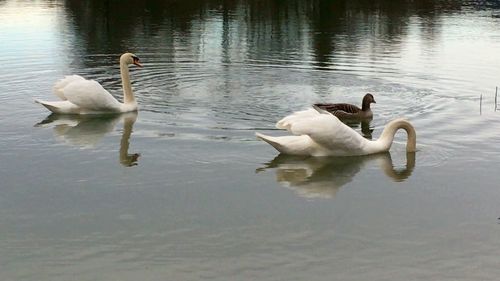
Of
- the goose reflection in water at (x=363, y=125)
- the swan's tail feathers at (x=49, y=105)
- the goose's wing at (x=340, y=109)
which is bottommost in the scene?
the goose reflection in water at (x=363, y=125)

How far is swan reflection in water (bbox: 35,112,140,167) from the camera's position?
12.6 m

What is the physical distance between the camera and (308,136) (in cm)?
1182

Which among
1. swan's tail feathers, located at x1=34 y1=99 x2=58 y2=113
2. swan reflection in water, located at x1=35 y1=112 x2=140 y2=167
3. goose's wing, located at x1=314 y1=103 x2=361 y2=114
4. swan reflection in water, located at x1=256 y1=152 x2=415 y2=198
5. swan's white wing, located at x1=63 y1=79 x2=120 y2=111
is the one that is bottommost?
swan reflection in water, located at x1=256 y1=152 x2=415 y2=198

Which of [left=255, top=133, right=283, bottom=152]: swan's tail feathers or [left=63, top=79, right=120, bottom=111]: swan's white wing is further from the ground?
[left=63, top=79, right=120, bottom=111]: swan's white wing

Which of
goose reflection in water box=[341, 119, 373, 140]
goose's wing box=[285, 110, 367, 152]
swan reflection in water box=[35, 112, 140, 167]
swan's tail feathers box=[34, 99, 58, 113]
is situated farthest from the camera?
swan's tail feathers box=[34, 99, 58, 113]

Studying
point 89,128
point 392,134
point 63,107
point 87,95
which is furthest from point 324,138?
point 63,107

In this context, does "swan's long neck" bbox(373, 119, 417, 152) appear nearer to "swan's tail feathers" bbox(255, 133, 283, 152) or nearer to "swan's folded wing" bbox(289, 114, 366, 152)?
"swan's folded wing" bbox(289, 114, 366, 152)

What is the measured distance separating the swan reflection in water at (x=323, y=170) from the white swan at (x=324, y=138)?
99 millimetres

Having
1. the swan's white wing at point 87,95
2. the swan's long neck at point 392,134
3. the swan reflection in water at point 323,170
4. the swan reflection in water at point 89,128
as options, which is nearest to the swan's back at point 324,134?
the swan reflection in water at point 323,170

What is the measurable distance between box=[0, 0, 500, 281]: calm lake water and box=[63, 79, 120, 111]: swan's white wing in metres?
0.31

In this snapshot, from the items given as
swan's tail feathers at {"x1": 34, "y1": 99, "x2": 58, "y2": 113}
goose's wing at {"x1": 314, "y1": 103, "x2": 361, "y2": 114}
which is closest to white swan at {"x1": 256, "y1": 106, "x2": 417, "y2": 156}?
goose's wing at {"x1": 314, "y1": 103, "x2": 361, "y2": 114}

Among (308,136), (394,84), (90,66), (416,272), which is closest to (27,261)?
(416,272)

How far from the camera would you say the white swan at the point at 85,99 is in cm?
1423

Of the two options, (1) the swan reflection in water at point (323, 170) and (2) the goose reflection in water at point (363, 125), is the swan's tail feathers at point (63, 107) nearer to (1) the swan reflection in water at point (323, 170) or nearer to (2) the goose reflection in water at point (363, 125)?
(1) the swan reflection in water at point (323, 170)
